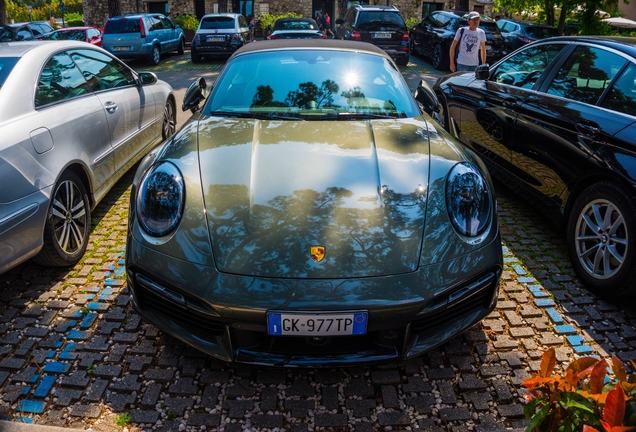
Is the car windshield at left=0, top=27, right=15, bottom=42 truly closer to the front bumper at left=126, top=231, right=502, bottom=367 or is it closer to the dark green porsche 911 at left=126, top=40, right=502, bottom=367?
the dark green porsche 911 at left=126, top=40, right=502, bottom=367

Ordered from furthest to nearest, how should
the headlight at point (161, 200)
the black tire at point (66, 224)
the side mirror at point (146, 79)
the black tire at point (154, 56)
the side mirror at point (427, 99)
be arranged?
1. the black tire at point (154, 56)
2. the side mirror at point (146, 79)
3. the side mirror at point (427, 99)
4. the black tire at point (66, 224)
5. the headlight at point (161, 200)

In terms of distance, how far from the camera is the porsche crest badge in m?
2.31

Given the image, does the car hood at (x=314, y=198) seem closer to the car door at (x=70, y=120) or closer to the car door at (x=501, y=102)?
the car door at (x=70, y=120)

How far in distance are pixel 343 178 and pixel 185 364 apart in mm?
1297

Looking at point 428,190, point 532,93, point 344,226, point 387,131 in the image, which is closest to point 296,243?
point 344,226

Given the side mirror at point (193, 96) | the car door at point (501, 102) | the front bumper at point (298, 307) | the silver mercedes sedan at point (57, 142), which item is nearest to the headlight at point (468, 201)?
the front bumper at point (298, 307)

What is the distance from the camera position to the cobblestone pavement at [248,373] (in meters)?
2.30

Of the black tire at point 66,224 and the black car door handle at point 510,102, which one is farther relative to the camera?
the black car door handle at point 510,102

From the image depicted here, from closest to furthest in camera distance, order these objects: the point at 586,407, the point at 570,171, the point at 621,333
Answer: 1. the point at 586,407
2. the point at 621,333
3. the point at 570,171

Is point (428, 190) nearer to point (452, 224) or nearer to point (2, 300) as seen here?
point (452, 224)

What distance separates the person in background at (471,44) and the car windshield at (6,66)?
6.38 meters

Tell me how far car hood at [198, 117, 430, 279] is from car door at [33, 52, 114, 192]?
1.09m

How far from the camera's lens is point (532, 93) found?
4.21m

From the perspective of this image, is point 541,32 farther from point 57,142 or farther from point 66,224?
point 66,224
